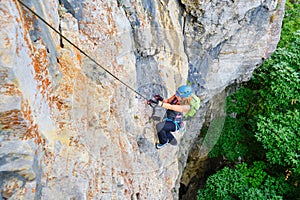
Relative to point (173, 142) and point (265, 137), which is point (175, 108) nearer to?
point (173, 142)

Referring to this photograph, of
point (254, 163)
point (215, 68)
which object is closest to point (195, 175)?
point (254, 163)

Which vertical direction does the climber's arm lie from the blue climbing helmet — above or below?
below

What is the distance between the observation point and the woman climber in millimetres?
3710

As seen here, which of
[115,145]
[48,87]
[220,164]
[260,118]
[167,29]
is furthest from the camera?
[220,164]

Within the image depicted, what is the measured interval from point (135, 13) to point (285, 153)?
519cm

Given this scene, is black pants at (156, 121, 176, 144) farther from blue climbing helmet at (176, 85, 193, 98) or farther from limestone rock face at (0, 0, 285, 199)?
blue climbing helmet at (176, 85, 193, 98)

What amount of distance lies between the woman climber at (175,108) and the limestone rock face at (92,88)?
0.55 ft

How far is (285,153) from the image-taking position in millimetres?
6676

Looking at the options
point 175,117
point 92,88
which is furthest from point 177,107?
point 92,88

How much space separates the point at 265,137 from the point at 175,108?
4.10m

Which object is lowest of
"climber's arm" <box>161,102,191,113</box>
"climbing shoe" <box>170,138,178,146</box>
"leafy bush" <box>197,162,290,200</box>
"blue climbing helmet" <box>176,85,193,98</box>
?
"leafy bush" <box>197,162,290,200</box>

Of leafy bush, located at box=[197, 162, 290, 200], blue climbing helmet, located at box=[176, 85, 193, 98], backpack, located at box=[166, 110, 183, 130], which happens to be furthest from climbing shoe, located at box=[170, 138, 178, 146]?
leafy bush, located at box=[197, 162, 290, 200]

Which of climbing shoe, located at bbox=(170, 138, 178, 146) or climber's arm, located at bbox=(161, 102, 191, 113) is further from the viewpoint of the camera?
climbing shoe, located at bbox=(170, 138, 178, 146)

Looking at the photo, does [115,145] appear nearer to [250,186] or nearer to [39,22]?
[39,22]
